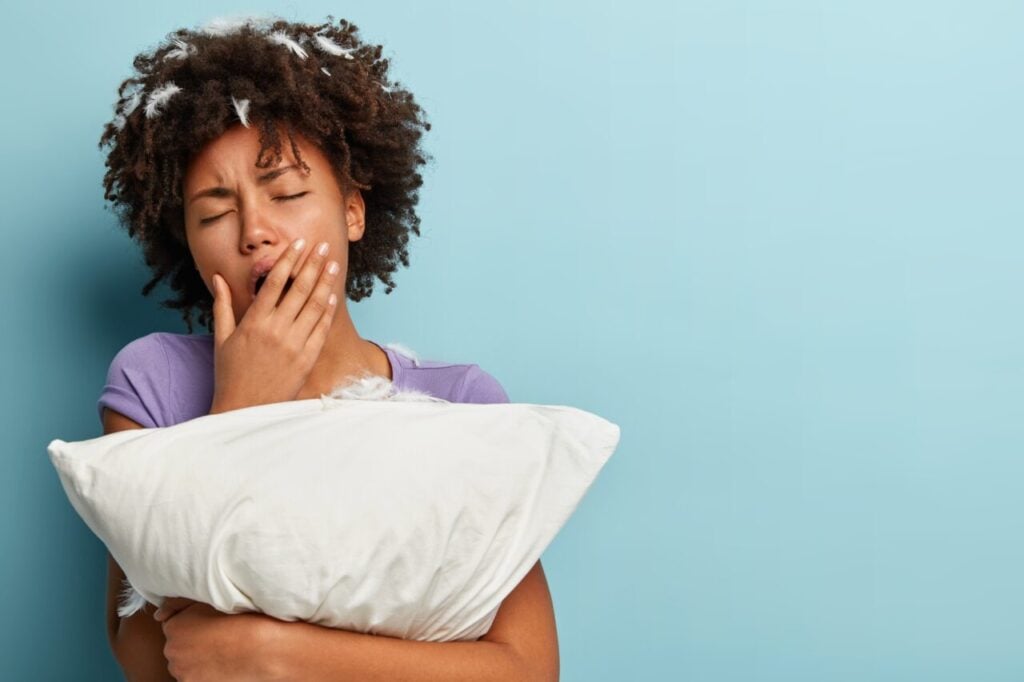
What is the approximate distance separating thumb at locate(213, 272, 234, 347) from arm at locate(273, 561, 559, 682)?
0.41 m

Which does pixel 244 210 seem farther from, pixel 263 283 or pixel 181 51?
pixel 181 51

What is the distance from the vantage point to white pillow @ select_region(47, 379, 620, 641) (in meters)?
1.04

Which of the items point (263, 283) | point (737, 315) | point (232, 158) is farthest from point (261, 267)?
point (737, 315)

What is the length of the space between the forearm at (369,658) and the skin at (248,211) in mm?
435

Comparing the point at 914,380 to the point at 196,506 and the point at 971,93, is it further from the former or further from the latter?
the point at 196,506

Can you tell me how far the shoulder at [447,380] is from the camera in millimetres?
1594

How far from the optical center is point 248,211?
1.38m

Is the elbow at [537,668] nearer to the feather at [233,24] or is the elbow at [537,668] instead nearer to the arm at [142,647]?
the arm at [142,647]

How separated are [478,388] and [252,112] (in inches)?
19.4

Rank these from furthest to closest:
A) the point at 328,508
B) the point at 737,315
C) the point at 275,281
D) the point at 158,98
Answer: the point at 737,315
the point at 158,98
the point at 275,281
the point at 328,508

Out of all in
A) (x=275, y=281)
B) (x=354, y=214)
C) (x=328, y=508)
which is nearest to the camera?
(x=328, y=508)

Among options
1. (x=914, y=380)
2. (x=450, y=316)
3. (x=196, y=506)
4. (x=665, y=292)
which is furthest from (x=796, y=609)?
(x=196, y=506)

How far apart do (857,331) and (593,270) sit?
1.51 ft

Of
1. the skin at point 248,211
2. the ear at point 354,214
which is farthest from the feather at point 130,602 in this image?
the ear at point 354,214
